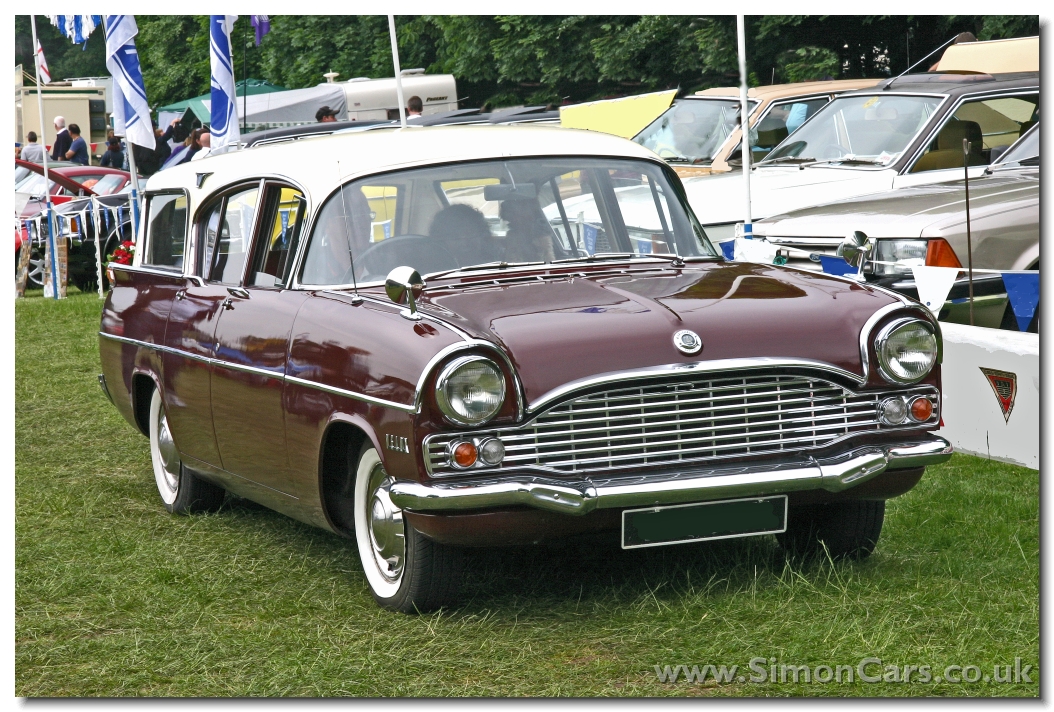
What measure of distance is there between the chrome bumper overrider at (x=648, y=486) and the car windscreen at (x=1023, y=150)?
4539mm

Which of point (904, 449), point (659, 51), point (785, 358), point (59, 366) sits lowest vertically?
point (59, 366)

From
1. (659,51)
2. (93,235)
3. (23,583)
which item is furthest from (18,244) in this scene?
(23,583)

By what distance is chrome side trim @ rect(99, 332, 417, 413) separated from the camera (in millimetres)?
4137

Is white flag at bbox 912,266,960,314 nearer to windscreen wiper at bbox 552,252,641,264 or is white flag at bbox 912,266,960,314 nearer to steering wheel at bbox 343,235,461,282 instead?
windscreen wiper at bbox 552,252,641,264

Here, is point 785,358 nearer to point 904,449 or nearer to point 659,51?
point 904,449

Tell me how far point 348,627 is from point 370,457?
532 millimetres

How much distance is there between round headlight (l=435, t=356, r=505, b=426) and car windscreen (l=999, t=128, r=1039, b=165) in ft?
17.3

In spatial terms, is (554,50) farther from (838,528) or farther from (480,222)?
(838,528)

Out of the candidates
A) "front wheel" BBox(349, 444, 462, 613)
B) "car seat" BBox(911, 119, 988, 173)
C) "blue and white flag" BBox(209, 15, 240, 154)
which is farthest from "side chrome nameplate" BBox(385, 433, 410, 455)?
"blue and white flag" BBox(209, 15, 240, 154)

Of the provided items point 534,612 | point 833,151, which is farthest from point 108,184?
point 534,612

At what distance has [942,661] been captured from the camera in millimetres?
3781

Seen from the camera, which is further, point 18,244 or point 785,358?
point 18,244

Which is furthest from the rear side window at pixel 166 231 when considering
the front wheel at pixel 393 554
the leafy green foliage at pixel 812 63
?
the leafy green foliage at pixel 812 63

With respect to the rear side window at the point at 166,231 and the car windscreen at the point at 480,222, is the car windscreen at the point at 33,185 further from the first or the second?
the car windscreen at the point at 480,222
